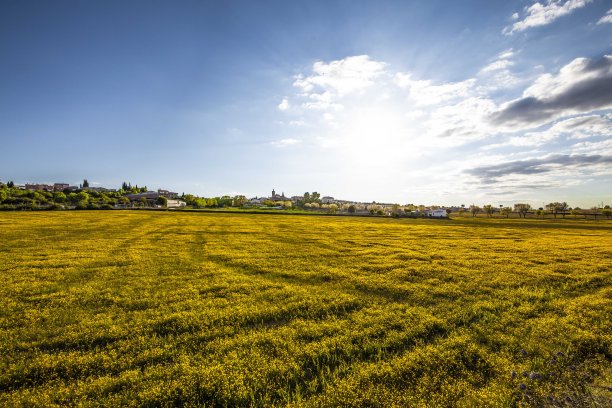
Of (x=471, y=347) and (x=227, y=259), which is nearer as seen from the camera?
(x=471, y=347)

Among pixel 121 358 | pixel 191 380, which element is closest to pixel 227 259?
pixel 121 358

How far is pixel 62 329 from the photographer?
34.3 ft

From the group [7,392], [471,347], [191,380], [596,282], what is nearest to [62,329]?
[7,392]

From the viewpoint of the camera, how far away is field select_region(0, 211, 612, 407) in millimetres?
7250

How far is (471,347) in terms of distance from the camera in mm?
9367

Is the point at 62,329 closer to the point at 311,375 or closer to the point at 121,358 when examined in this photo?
the point at 121,358

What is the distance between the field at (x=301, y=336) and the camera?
23.8 ft

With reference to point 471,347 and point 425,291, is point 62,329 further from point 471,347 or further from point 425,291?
point 425,291

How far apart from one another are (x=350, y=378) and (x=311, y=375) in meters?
1.15

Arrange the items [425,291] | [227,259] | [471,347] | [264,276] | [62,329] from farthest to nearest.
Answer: [227,259] < [264,276] < [425,291] < [62,329] < [471,347]

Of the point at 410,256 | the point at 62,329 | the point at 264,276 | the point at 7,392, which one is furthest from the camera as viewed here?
the point at 410,256

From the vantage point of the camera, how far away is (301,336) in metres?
10.2

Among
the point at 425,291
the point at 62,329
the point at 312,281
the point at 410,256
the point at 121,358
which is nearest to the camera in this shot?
the point at 121,358

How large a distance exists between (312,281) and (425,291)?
659 cm
